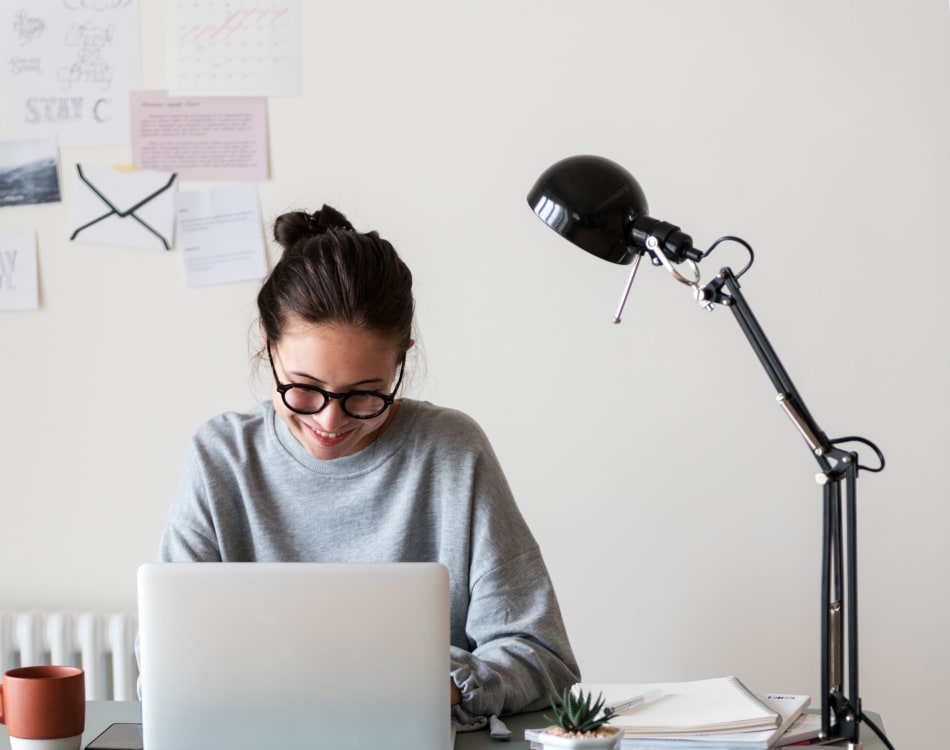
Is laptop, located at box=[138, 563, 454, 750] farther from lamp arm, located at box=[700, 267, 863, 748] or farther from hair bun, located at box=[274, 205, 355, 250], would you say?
hair bun, located at box=[274, 205, 355, 250]

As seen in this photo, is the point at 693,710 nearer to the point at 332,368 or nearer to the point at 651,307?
the point at 332,368

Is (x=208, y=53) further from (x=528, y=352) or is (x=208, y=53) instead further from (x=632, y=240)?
(x=632, y=240)

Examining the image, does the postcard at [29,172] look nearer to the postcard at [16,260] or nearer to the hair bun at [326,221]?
the postcard at [16,260]

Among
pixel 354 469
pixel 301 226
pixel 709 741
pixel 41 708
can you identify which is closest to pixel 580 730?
pixel 709 741

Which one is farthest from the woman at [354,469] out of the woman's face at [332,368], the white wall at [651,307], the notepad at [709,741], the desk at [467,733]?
the white wall at [651,307]

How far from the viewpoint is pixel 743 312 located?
1.10 metres

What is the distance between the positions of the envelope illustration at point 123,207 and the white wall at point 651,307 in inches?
1.3

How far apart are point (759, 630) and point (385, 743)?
3.78ft

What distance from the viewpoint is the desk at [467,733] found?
3.86ft

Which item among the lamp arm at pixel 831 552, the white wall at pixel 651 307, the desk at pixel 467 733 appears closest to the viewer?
the lamp arm at pixel 831 552

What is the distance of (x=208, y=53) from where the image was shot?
7.10 ft

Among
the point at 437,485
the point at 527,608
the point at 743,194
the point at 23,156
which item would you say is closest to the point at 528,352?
the point at 743,194

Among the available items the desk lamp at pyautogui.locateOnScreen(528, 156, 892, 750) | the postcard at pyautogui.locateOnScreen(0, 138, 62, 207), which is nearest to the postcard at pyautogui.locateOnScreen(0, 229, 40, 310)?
the postcard at pyautogui.locateOnScreen(0, 138, 62, 207)

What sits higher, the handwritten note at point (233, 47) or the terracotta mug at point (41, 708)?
the handwritten note at point (233, 47)
